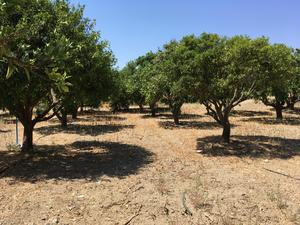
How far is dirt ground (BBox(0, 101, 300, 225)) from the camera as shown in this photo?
820 cm

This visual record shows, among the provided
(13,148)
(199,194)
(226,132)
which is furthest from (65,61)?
(226,132)

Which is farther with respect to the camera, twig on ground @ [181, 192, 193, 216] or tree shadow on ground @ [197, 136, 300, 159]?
tree shadow on ground @ [197, 136, 300, 159]

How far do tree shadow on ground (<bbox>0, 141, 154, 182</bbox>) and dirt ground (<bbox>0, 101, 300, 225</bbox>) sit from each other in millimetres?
32

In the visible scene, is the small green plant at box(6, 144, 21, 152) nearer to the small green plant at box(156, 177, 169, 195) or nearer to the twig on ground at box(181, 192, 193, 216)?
the small green plant at box(156, 177, 169, 195)

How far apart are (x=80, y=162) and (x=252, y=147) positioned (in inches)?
319

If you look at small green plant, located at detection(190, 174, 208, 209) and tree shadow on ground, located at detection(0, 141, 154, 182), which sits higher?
tree shadow on ground, located at detection(0, 141, 154, 182)

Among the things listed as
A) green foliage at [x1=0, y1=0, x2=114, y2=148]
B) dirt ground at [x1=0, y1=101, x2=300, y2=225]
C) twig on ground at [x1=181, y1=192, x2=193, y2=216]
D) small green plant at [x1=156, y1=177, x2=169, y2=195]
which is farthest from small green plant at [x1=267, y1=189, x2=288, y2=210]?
green foliage at [x1=0, y1=0, x2=114, y2=148]

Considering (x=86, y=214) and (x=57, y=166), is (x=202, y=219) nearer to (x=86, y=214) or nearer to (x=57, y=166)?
(x=86, y=214)

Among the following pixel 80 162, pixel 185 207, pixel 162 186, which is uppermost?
pixel 80 162

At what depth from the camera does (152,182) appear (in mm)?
10875

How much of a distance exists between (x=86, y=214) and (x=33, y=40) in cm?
632

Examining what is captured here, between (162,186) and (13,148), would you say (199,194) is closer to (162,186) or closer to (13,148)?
(162,186)

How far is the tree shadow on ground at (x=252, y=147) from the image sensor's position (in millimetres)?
15500

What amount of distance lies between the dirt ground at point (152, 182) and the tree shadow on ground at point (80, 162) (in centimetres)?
3
